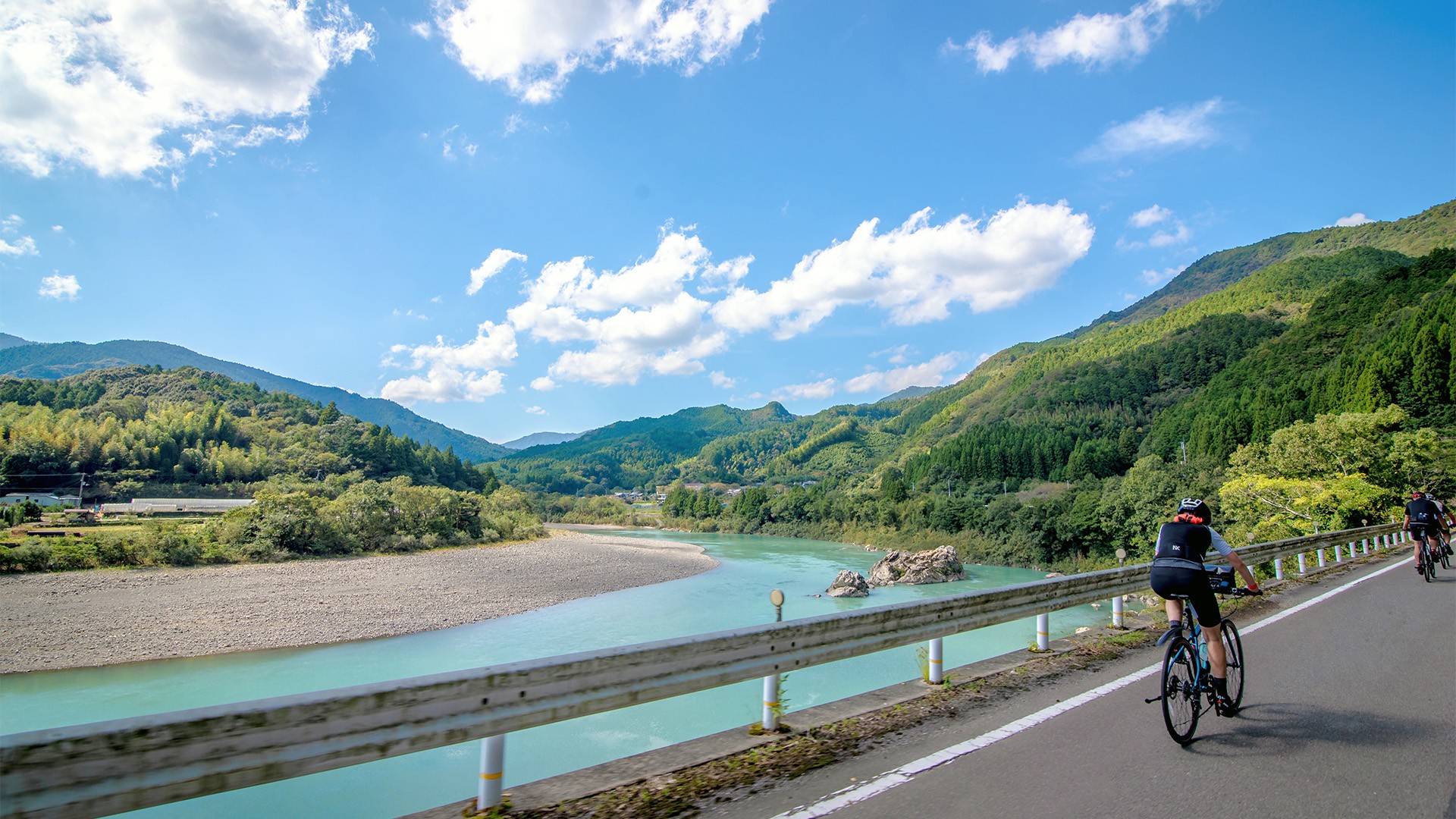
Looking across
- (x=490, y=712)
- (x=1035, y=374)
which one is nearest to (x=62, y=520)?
(x=490, y=712)

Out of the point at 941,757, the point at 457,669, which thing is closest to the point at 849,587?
the point at 457,669

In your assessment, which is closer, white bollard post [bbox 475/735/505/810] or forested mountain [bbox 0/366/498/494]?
white bollard post [bbox 475/735/505/810]

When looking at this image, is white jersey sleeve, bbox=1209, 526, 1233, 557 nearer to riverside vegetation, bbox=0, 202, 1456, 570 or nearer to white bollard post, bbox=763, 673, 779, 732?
white bollard post, bbox=763, 673, 779, 732

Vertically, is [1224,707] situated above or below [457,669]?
above

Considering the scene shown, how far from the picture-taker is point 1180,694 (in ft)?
15.3

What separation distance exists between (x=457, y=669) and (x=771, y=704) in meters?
11.0

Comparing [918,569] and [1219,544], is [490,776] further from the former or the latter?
[918,569]

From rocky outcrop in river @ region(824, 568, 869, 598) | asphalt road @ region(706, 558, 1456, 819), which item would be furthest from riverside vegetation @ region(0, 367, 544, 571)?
asphalt road @ region(706, 558, 1456, 819)

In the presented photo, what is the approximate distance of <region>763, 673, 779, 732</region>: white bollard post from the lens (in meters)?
4.88

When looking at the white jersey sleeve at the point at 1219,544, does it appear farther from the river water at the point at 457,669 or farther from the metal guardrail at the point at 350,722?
the river water at the point at 457,669

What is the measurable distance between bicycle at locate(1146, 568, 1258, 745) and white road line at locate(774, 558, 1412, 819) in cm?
88

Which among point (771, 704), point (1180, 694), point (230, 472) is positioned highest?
point (230, 472)

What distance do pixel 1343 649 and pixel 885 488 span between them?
298 ft

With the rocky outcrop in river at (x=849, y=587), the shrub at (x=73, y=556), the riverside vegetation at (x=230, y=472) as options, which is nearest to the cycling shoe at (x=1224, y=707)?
the rocky outcrop in river at (x=849, y=587)
